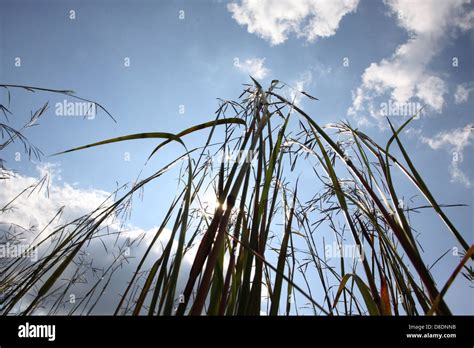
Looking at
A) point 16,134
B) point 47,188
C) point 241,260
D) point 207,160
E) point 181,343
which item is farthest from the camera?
point 47,188

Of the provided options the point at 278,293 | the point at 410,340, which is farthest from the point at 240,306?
the point at 410,340

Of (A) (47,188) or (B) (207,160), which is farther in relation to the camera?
(A) (47,188)

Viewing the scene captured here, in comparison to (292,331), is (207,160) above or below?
above

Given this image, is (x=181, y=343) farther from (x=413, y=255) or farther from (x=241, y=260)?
(x=413, y=255)

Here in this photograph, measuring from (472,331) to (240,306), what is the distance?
27cm

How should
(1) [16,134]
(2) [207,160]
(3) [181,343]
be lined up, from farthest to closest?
(1) [16,134]
(2) [207,160]
(3) [181,343]

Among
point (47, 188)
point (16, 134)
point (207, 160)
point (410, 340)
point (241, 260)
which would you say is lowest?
point (410, 340)

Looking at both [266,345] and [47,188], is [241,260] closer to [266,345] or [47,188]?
[266,345]

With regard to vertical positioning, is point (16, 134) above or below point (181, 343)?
above

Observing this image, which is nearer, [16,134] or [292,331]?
[292,331]

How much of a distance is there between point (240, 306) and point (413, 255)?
0.22 metres

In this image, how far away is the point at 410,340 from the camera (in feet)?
1.31

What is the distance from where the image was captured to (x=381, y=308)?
602mm

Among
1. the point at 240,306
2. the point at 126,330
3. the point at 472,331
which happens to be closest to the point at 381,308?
the point at 472,331
